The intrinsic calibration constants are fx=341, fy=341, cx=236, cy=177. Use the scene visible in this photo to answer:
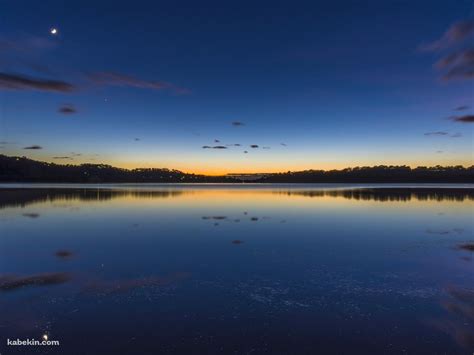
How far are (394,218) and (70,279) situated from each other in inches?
965

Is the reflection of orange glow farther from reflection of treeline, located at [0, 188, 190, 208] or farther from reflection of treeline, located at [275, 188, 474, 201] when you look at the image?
reflection of treeline, located at [275, 188, 474, 201]

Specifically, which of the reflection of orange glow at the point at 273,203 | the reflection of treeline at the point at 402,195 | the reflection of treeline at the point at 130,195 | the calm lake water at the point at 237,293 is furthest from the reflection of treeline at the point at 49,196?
the reflection of treeline at the point at 402,195

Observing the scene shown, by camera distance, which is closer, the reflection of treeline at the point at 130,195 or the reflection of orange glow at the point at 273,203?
the reflection of orange glow at the point at 273,203

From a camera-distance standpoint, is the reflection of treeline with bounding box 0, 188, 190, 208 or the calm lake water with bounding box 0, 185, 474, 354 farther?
the reflection of treeline with bounding box 0, 188, 190, 208

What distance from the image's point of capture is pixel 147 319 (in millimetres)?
8055

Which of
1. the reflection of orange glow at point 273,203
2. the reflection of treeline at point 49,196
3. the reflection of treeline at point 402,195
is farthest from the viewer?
the reflection of treeline at point 402,195

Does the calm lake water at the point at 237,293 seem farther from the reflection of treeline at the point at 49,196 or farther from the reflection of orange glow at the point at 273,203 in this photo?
the reflection of treeline at the point at 49,196

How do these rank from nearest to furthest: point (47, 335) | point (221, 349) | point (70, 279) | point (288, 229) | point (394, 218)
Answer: point (221, 349)
point (47, 335)
point (70, 279)
point (288, 229)
point (394, 218)

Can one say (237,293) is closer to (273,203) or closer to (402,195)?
(273,203)

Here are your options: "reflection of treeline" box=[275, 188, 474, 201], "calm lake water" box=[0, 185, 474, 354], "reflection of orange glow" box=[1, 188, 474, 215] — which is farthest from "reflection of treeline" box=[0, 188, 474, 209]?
"calm lake water" box=[0, 185, 474, 354]

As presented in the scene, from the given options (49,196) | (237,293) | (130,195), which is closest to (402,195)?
(130,195)

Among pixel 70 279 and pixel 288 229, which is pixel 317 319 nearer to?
pixel 70 279

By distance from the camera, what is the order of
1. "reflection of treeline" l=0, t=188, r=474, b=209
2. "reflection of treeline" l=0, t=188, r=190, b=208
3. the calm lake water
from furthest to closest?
Result: "reflection of treeline" l=0, t=188, r=474, b=209 → "reflection of treeline" l=0, t=188, r=190, b=208 → the calm lake water

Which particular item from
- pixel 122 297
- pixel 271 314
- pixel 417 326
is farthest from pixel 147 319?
pixel 417 326
